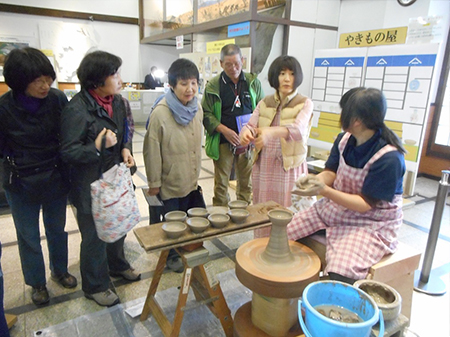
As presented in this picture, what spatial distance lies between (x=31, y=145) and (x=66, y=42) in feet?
24.0

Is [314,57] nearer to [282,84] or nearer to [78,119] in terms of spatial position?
[282,84]

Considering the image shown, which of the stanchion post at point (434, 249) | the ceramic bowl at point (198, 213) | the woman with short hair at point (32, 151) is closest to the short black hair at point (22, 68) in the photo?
the woman with short hair at point (32, 151)

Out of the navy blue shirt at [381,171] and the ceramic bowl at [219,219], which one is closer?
the navy blue shirt at [381,171]

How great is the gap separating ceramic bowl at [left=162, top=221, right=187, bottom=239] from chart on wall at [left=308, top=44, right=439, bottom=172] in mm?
2565

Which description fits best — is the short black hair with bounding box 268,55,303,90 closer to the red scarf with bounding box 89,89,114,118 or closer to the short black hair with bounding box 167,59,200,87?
the short black hair with bounding box 167,59,200,87

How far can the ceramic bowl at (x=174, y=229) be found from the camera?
141 cm

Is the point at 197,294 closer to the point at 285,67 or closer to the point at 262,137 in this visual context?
the point at 262,137

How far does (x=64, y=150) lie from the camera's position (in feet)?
5.07

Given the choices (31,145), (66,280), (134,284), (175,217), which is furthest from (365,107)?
(66,280)

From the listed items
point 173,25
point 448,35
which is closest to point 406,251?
point 448,35

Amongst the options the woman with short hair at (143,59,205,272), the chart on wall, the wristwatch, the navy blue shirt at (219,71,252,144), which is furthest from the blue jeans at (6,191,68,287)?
the wristwatch

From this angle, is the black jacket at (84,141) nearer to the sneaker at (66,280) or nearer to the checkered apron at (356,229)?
the sneaker at (66,280)

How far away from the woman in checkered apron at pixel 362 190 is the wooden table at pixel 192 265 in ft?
1.14

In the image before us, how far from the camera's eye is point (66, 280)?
6.65 ft
